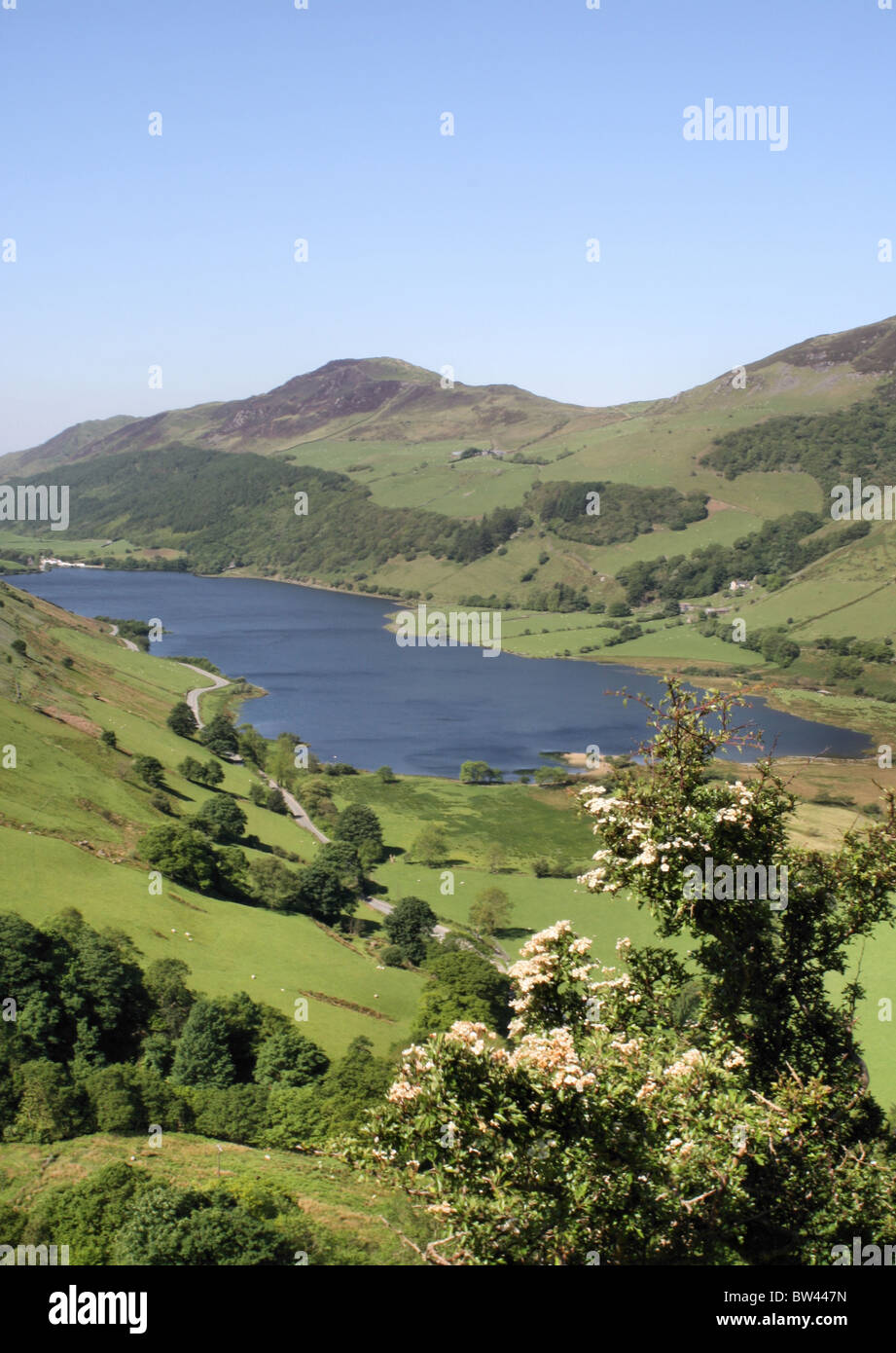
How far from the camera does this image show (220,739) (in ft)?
281

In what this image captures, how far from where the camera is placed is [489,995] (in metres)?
38.8

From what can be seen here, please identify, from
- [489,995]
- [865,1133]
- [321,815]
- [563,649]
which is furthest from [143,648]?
[865,1133]

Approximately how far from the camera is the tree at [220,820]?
59.0 meters

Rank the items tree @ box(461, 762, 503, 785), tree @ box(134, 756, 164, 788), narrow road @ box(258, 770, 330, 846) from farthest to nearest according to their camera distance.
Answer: tree @ box(461, 762, 503, 785)
narrow road @ box(258, 770, 330, 846)
tree @ box(134, 756, 164, 788)

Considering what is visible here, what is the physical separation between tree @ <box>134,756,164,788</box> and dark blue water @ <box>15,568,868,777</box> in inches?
1163

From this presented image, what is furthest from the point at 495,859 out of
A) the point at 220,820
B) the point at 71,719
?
the point at 71,719

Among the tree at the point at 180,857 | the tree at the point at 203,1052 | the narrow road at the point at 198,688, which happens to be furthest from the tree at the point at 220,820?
the narrow road at the point at 198,688

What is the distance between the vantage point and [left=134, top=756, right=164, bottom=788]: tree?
6349 cm

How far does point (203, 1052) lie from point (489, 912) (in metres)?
22.8

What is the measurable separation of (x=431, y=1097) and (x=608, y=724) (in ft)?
345

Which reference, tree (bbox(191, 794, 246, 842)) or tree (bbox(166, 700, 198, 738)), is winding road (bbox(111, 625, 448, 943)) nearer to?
tree (bbox(166, 700, 198, 738))

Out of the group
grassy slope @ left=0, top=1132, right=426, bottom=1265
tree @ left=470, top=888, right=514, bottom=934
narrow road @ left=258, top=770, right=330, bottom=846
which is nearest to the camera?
grassy slope @ left=0, top=1132, right=426, bottom=1265

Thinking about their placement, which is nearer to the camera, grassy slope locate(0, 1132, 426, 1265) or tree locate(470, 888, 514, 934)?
grassy slope locate(0, 1132, 426, 1265)

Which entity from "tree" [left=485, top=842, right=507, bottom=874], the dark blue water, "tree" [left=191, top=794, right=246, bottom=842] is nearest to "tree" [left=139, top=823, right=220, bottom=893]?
"tree" [left=191, top=794, right=246, bottom=842]
